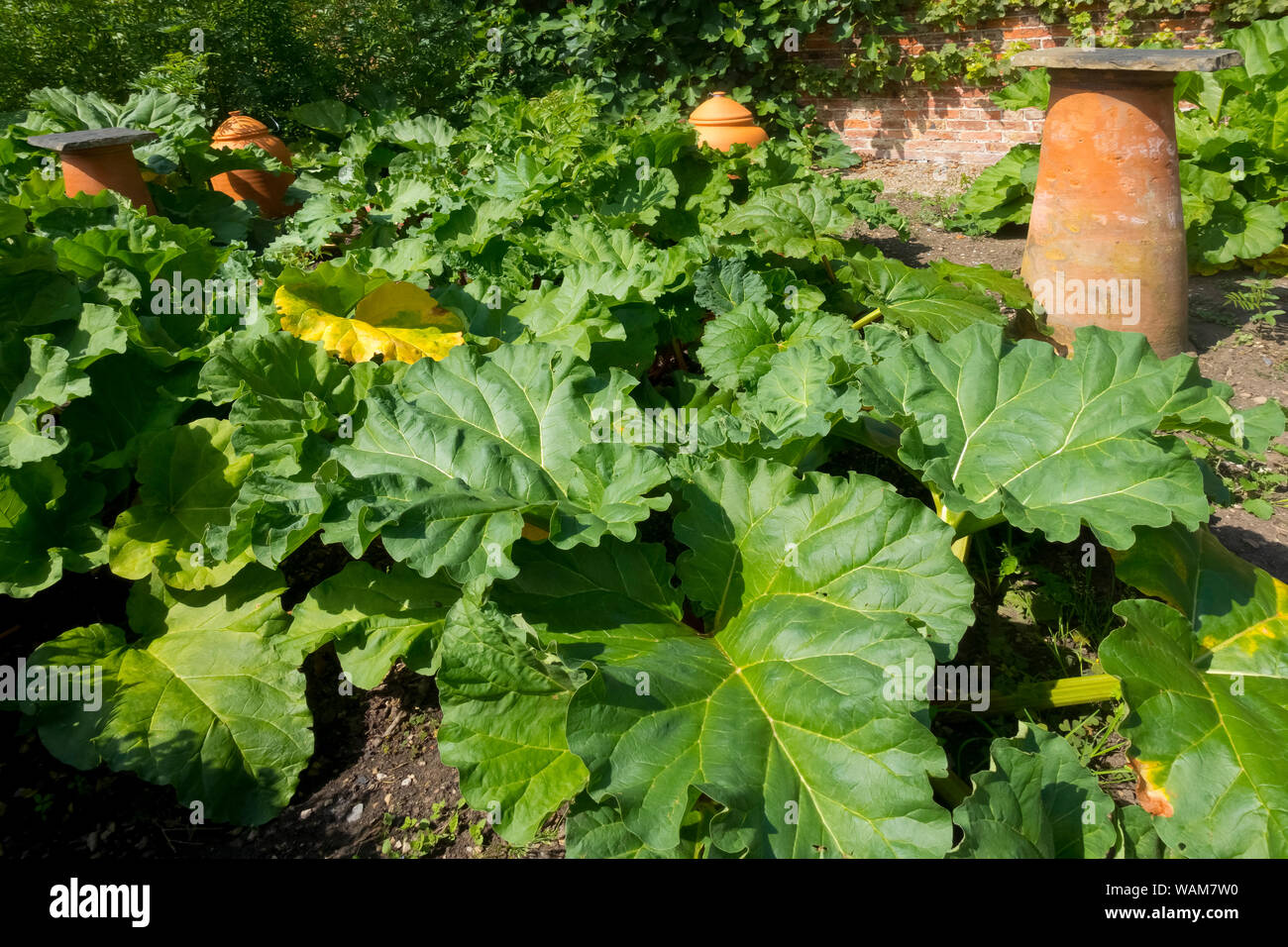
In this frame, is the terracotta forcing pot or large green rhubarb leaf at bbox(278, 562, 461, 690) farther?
the terracotta forcing pot

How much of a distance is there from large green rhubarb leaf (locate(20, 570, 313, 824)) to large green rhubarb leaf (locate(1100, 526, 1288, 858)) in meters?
1.81

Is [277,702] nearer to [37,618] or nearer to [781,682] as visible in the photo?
[37,618]

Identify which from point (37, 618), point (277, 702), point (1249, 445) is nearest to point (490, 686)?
point (277, 702)

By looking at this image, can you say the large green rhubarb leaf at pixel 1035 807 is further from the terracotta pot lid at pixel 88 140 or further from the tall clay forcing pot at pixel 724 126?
the tall clay forcing pot at pixel 724 126

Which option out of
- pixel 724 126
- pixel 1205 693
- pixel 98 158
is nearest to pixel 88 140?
pixel 98 158

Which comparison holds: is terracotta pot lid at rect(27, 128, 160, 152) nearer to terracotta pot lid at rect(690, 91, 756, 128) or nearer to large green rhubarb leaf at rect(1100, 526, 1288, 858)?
terracotta pot lid at rect(690, 91, 756, 128)

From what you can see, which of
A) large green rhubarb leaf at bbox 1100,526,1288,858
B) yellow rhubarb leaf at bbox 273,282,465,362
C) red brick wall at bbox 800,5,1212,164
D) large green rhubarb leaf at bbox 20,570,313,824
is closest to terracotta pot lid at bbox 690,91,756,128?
red brick wall at bbox 800,5,1212,164

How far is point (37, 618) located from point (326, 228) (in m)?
2.13

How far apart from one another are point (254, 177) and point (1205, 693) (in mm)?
5031

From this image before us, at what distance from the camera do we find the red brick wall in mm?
6879

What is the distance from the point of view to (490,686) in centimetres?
190

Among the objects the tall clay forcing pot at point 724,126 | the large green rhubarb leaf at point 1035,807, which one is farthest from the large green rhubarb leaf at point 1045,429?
the tall clay forcing pot at point 724,126

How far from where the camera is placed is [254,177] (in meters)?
5.21

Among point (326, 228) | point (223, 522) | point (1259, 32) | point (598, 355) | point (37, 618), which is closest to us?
point (223, 522)
